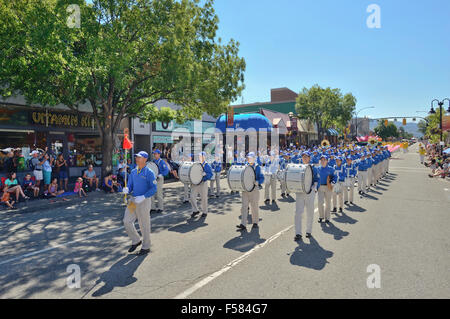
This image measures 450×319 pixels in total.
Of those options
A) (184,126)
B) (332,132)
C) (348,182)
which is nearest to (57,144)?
(184,126)

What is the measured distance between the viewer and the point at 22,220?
29.8 feet

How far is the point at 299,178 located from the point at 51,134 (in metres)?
15.4

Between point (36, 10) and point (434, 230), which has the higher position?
point (36, 10)

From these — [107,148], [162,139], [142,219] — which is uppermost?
[162,139]

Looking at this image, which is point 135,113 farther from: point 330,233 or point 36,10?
point 330,233

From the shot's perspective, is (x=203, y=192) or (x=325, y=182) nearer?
(x=325, y=182)

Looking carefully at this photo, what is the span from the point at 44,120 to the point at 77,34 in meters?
6.73

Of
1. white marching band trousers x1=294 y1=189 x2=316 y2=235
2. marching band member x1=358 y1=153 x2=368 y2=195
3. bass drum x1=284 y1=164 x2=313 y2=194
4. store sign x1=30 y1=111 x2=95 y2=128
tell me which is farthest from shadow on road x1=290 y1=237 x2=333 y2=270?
store sign x1=30 y1=111 x2=95 y2=128

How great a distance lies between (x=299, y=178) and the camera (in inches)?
274

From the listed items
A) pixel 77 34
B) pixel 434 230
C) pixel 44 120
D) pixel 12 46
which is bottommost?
pixel 434 230

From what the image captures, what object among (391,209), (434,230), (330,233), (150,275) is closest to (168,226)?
(150,275)

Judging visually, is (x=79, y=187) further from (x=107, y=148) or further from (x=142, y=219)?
(x=142, y=219)
